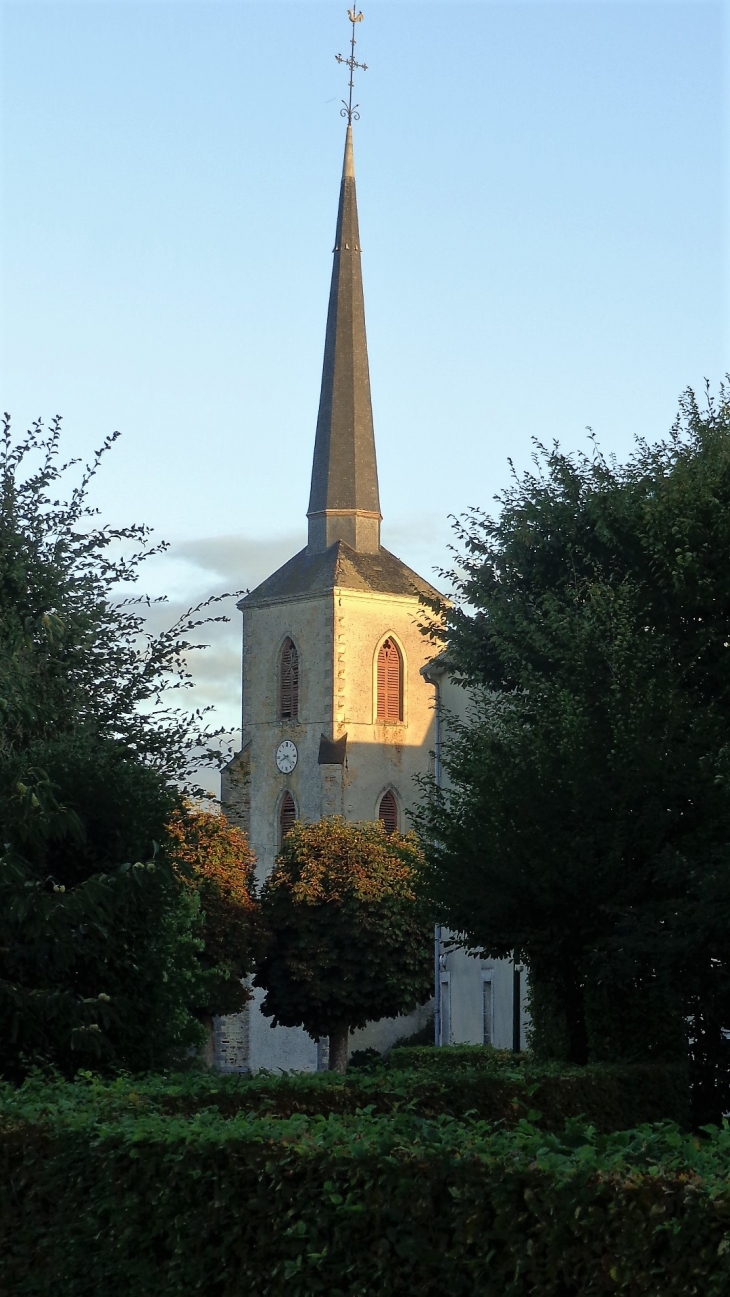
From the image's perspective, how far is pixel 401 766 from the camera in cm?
7062

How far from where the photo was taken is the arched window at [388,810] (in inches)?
2736

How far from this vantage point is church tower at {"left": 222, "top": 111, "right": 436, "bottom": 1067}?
6938 centimetres

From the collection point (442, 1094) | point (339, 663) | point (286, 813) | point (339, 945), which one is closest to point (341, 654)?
point (339, 663)

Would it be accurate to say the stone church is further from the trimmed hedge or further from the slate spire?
the trimmed hedge

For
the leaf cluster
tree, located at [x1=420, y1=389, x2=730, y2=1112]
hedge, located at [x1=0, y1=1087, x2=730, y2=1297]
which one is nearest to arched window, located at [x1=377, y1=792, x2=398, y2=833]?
the leaf cluster

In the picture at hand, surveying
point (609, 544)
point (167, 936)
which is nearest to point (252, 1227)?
point (167, 936)

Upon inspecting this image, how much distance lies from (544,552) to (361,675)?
4560 cm

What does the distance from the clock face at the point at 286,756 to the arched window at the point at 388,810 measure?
4060 mm

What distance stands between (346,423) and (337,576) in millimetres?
6593

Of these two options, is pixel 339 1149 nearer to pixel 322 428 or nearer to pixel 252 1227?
pixel 252 1227

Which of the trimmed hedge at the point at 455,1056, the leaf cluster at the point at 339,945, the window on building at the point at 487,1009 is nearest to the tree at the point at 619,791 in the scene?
the trimmed hedge at the point at 455,1056

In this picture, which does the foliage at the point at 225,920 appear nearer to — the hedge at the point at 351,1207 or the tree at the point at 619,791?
the tree at the point at 619,791

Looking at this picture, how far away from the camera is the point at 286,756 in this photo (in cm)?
7069

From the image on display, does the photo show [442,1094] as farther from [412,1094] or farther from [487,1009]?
[487,1009]
